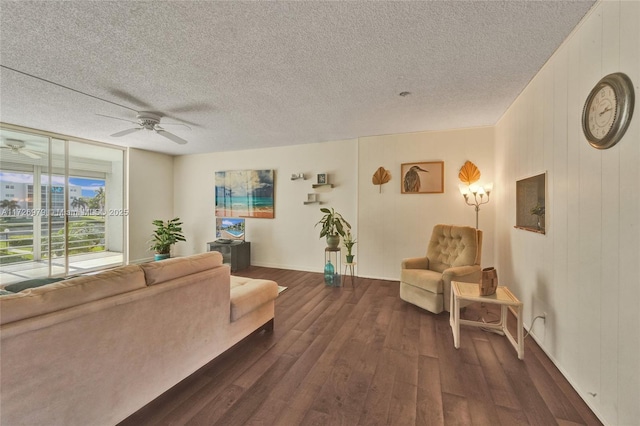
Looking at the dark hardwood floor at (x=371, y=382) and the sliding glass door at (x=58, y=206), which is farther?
the sliding glass door at (x=58, y=206)

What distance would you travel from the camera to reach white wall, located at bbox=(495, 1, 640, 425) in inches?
50.8

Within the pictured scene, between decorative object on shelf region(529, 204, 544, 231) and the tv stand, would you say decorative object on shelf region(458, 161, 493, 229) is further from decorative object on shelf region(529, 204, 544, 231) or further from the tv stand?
the tv stand

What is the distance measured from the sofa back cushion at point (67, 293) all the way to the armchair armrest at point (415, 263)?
9.50 ft

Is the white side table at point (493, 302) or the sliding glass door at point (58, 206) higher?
the sliding glass door at point (58, 206)

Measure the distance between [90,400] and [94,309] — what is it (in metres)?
0.45

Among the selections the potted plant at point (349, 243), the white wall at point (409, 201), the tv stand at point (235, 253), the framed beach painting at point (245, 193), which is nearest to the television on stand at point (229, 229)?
the framed beach painting at point (245, 193)

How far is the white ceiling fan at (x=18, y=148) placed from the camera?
3779 mm

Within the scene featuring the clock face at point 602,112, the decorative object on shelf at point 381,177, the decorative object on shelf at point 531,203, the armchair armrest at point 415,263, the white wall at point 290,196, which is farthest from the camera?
the white wall at point 290,196

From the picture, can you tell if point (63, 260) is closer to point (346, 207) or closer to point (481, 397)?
point (346, 207)

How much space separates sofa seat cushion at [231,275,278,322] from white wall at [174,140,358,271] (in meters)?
2.39

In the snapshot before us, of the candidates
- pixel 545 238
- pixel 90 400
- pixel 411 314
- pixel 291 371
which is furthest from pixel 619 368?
pixel 90 400

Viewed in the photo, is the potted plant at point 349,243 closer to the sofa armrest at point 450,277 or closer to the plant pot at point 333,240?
the plant pot at point 333,240

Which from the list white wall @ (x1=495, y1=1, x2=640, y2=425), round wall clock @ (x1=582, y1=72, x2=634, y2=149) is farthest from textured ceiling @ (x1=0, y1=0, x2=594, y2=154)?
round wall clock @ (x1=582, y1=72, x2=634, y2=149)

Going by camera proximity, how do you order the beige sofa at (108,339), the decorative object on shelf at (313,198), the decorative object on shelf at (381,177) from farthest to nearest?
the decorative object on shelf at (313,198)
the decorative object on shelf at (381,177)
the beige sofa at (108,339)
